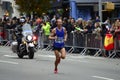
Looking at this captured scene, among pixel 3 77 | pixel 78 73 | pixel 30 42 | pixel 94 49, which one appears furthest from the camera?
pixel 94 49

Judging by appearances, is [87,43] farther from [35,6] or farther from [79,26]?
[35,6]

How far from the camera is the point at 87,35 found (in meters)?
27.6

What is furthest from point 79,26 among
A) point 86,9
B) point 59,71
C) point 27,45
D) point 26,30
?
point 86,9

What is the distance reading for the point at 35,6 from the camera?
162ft

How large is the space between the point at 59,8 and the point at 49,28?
769 inches

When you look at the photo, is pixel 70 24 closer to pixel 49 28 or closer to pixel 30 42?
pixel 49 28

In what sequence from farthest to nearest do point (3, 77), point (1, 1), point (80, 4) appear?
point (1, 1) < point (80, 4) < point (3, 77)

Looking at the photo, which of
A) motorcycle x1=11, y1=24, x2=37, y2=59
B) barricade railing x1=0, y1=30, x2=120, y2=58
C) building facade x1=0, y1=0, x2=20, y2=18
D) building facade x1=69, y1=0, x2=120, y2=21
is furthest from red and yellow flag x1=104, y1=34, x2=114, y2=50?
building facade x1=0, y1=0, x2=20, y2=18

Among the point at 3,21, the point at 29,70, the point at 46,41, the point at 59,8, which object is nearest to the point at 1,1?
the point at 59,8

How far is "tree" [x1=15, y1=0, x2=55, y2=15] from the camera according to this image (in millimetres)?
49438

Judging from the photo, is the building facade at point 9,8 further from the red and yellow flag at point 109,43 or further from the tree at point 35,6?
the red and yellow flag at point 109,43

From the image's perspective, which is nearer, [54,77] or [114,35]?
[54,77]

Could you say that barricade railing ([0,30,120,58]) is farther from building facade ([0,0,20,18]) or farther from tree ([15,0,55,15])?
building facade ([0,0,20,18])

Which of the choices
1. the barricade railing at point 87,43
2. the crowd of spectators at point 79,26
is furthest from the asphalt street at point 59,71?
the crowd of spectators at point 79,26
